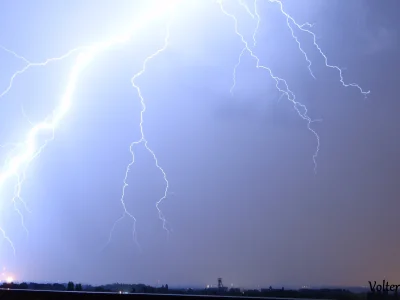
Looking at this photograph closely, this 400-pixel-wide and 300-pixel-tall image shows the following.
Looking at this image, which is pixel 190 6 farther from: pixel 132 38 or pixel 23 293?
pixel 23 293

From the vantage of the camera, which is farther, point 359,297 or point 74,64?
point 74,64

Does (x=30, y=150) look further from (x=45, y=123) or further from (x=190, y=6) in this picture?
(x=190, y=6)

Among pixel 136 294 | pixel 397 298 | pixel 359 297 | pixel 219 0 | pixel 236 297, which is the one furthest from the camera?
pixel 219 0

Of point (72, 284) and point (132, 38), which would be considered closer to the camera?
point (72, 284)

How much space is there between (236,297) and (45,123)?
5106 millimetres

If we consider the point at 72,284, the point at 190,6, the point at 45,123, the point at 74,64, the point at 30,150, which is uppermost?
the point at 190,6

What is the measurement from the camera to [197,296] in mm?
1480

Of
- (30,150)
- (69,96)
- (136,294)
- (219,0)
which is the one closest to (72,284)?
(30,150)

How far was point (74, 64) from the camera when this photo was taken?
5.85 m

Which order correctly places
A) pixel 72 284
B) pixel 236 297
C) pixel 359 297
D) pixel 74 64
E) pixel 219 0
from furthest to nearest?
pixel 74 64
pixel 219 0
pixel 72 284
pixel 359 297
pixel 236 297

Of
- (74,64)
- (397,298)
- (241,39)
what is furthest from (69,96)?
(397,298)

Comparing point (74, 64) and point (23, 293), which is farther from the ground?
point (74, 64)

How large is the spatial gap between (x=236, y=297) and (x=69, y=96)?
499 cm

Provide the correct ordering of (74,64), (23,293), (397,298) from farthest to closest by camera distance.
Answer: (74,64), (397,298), (23,293)
